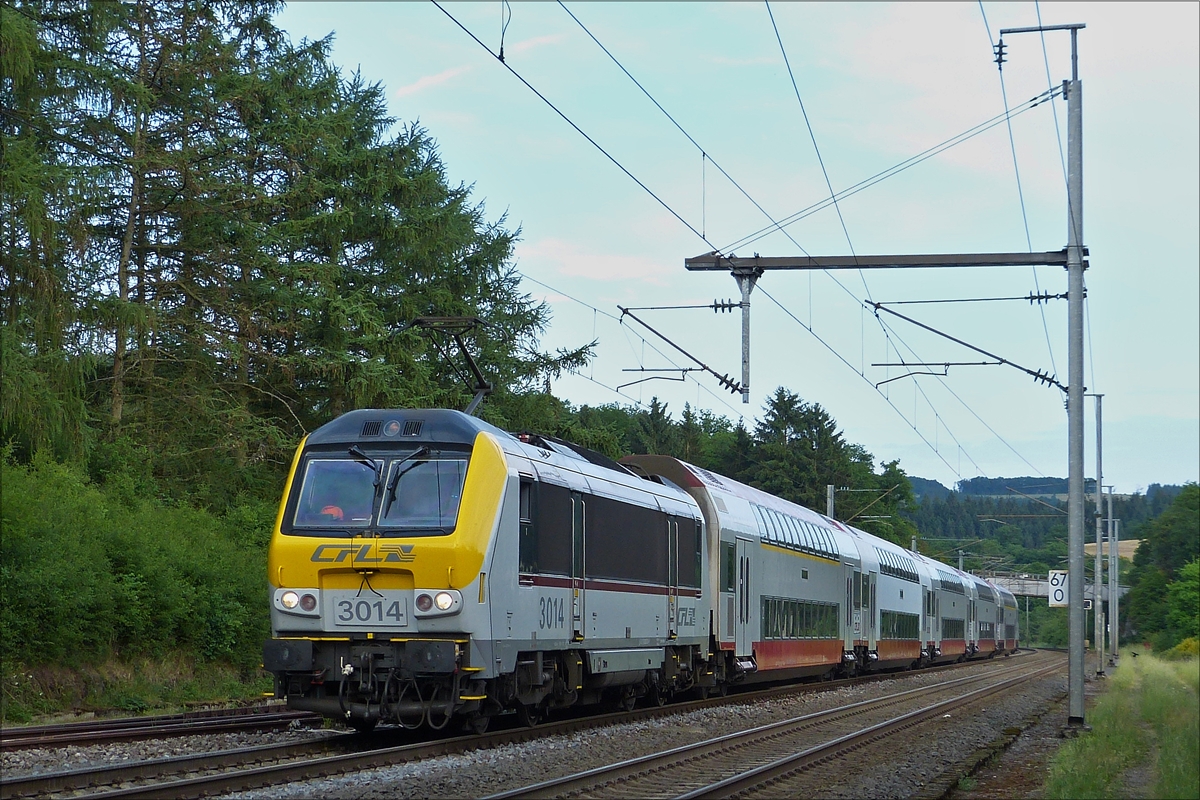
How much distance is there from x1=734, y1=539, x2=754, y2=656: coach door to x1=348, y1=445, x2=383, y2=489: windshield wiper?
1103 centimetres

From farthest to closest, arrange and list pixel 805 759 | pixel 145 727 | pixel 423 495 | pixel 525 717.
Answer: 1. pixel 525 717
2. pixel 145 727
3. pixel 805 759
4. pixel 423 495

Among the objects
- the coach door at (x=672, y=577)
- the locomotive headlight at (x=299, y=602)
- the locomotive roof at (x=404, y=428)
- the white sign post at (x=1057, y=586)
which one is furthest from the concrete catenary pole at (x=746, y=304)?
the white sign post at (x=1057, y=586)

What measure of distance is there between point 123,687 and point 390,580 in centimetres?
695

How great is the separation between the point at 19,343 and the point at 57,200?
3.24 m

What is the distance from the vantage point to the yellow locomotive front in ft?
44.5

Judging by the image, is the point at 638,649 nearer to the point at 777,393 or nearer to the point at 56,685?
the point at 56,685

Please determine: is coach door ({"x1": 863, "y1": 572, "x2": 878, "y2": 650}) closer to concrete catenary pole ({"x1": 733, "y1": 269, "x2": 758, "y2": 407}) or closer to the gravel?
the gravel

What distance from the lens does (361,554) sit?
Answer: 45.1ft

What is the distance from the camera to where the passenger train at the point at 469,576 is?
44.6 ft

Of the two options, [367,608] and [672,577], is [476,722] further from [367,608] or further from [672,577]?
[672,577]

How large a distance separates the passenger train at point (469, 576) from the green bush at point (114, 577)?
4.73 meters

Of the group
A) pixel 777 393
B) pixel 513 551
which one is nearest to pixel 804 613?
pixel 513 551

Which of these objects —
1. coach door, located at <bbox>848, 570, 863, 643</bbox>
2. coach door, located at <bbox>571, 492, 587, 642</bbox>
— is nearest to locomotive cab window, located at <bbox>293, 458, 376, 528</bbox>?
coach door, located at <bbox>571, 492, 587, 642</bbox>

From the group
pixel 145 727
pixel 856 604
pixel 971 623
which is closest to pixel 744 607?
pixel 856 604
